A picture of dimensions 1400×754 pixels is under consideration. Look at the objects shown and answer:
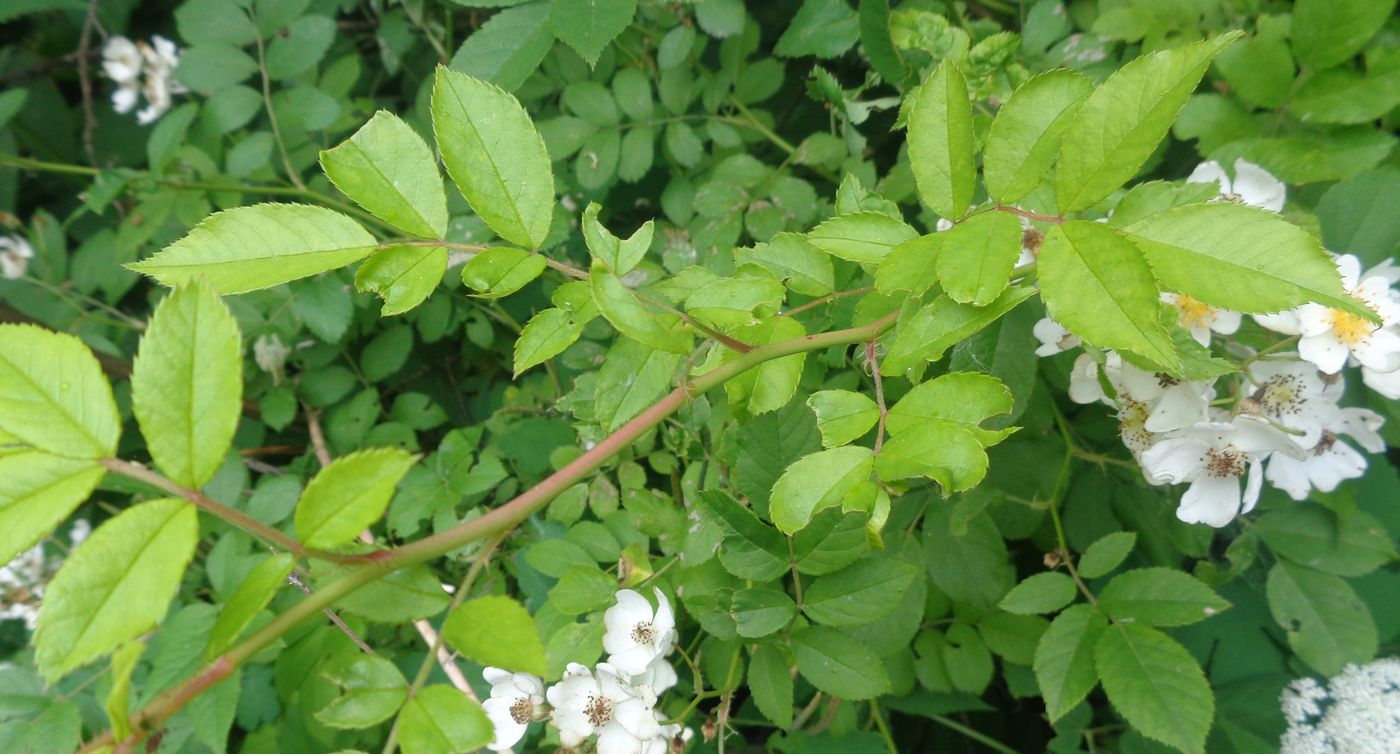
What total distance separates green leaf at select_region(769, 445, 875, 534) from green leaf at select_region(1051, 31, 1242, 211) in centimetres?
29

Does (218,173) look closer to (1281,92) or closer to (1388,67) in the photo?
(1281,92)

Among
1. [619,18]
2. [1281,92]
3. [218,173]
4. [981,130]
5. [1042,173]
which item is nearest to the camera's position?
[1042,173]

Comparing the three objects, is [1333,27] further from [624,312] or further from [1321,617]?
[624,312]

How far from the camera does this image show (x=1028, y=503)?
124 cm

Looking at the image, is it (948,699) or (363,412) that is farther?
(363,412)

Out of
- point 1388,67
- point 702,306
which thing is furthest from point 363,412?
point 1388,67

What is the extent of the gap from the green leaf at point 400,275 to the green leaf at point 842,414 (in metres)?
0.37

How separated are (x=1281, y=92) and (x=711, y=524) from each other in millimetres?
1109

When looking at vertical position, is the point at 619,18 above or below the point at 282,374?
above

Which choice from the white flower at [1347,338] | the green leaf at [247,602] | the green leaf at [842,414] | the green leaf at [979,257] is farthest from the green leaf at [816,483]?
the white flower at [1347,338]

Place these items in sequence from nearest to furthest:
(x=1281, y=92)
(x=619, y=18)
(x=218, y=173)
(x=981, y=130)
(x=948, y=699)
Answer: (x=981, y=130)
(x=619, y=18)
(x=1281, y=92)
(x=948, y=699)
(x=218, y=173)

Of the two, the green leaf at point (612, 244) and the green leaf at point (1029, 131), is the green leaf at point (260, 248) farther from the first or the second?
the green leaf at point (1029, 131)

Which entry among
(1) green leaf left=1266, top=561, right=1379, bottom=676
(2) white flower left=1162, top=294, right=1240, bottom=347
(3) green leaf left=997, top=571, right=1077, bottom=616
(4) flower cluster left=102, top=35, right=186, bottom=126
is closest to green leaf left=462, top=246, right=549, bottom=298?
(2) white flower left=1162, top=294, right=1240, bottom=347

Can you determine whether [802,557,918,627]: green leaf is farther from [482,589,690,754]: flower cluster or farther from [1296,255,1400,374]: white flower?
[1296,255,1400,374]: white flower
